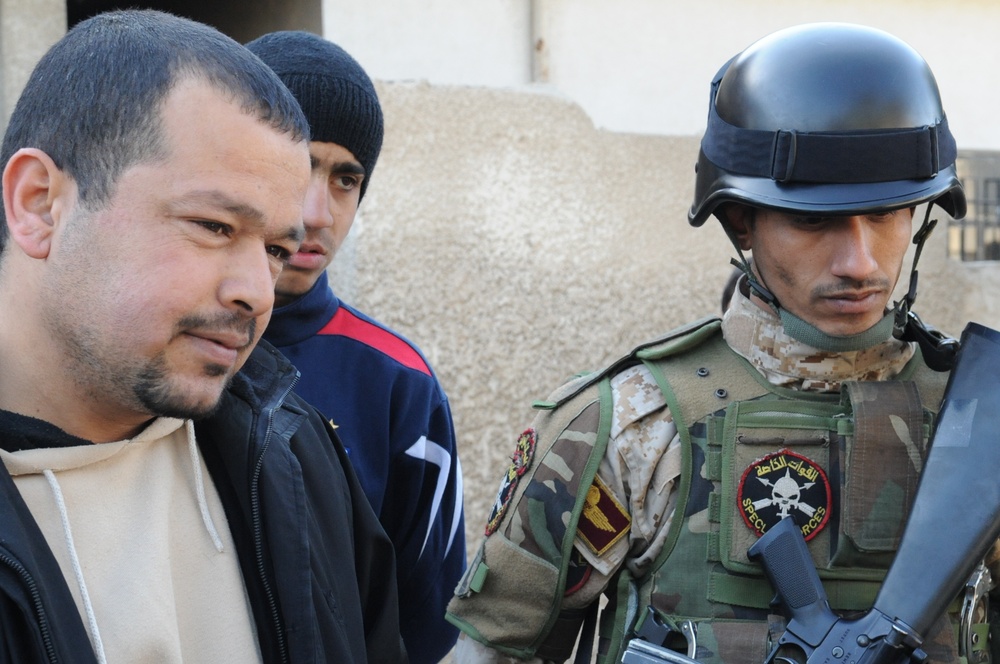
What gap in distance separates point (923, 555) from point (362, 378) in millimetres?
1165

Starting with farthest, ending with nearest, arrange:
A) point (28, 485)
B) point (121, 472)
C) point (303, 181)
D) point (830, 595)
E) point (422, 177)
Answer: point (422, 177) → point (830, 595) → point (303, 181) → point (121, 472) → point (28, 485)

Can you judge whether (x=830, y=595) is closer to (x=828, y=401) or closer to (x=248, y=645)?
(x=828, y=401)

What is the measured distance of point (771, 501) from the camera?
1896 millimetres

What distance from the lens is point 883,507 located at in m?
1.86

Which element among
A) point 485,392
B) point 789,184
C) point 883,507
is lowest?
point 485,392

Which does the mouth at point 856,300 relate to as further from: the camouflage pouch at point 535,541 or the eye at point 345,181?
the eye at point 345,181

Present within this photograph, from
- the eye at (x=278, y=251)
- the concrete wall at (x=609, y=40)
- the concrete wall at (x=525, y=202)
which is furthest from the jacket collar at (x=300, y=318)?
the concrete wall at (x=609, y=40)

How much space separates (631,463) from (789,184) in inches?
22.4

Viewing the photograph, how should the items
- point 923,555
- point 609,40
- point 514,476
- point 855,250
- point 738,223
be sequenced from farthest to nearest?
point 609,40, point 738,223, point 514,476, point 855,250, point 923,555

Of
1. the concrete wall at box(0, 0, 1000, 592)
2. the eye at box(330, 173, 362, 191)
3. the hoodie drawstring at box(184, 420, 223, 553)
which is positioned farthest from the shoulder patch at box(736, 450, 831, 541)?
the concrete wall at box(0, 0, 1000, 592)

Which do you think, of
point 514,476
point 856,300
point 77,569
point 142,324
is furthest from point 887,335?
point 77,569

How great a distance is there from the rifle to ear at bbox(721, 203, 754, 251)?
485mm

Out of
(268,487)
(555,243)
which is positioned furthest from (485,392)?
(268,487)

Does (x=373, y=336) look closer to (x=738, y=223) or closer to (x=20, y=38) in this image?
(x=738, y=223)
